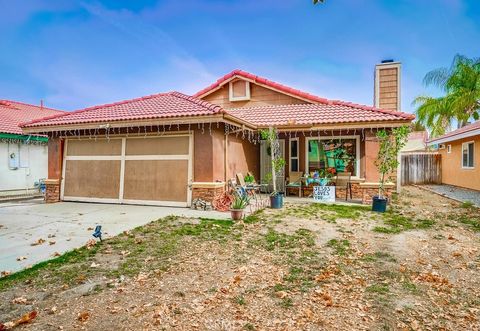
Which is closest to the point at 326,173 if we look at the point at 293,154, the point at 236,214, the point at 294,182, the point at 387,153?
the point at 294,182

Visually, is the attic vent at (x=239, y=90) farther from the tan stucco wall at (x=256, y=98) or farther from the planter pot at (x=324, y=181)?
the planter pot at (x=324, y=181)

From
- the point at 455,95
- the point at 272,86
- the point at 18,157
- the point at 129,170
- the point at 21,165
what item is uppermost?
the point at 455,95

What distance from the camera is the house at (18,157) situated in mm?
12742

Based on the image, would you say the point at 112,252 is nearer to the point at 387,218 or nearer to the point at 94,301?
the point at 94,301

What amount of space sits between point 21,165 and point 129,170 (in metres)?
7.30

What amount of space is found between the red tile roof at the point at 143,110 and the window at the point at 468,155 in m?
13.6

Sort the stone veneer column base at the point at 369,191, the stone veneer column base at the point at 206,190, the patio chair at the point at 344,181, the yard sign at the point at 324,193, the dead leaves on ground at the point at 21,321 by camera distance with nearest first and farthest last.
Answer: the dead leaves on ground at the point at 21,321 < the stone veneer column base at the point at 206,190 < the stone veneer column base at the point at 369,191 < the yard sign at the point at 324,193 < the patio chair at the point at 344,181

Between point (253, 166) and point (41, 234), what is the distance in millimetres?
7713

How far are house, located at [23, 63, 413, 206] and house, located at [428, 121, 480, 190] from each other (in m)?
6.97

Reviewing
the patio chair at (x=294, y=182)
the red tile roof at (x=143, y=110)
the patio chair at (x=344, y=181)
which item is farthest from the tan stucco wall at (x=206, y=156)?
the patio chair at (x=344, y=181)

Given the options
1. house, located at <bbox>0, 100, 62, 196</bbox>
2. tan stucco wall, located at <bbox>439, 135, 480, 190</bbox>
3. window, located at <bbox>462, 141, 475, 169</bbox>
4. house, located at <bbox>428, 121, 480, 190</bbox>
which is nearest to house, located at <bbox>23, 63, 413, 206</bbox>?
house, located at <bbox>0, 100, 62, 196</bbox>

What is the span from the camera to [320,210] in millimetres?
8531

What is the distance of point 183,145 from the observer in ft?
29.7

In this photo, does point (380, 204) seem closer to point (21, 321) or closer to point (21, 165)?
point (21, 321)
